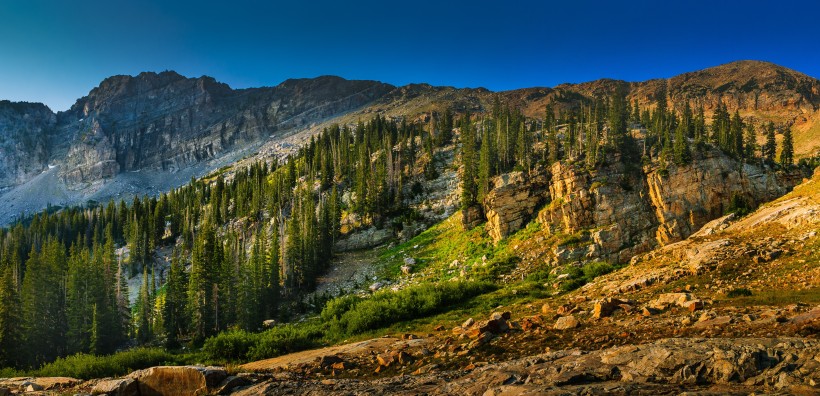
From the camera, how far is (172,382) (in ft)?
46.2

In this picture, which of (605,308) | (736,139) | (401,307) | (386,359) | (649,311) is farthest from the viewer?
(736,139)

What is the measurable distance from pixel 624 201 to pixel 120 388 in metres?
54.7

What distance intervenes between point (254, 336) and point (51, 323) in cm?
4330

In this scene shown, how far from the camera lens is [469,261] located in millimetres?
56969

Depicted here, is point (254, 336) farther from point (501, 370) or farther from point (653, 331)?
point (653, 331)

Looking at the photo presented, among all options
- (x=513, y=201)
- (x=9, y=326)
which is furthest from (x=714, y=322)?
(x=9, y=326)

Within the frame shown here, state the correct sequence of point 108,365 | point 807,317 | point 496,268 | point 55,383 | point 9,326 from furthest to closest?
point 496,268 < point 9,326 < point 108,365 < point 55,383 < point 807,317

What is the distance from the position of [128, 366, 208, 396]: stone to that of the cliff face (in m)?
41.0

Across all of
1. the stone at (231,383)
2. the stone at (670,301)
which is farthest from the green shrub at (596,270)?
the stone at (231,383)

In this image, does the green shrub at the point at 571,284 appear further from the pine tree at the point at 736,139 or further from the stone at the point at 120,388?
the pine tree at the point at 736,139

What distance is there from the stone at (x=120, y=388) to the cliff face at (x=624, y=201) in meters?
42.0

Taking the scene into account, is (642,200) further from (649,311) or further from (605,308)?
(649,311)

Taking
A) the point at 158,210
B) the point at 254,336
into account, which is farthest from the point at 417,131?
the point at 254,336

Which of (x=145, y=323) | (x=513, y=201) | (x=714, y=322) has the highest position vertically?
(x=513, y=201)
